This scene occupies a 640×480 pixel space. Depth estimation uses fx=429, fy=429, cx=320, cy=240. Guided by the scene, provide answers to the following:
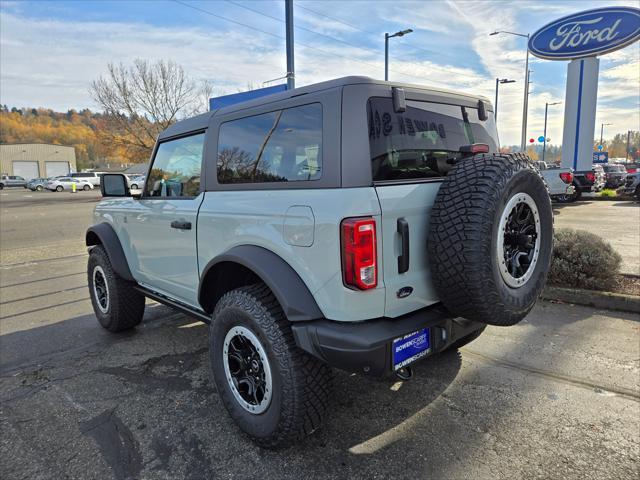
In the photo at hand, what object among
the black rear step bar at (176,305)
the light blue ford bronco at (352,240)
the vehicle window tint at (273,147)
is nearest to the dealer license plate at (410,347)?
the light blue ford bronco at (352,240)

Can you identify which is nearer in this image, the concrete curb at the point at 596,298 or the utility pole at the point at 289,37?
the concrete curb at the point at 596,298

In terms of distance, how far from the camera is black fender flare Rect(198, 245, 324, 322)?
2.23 m

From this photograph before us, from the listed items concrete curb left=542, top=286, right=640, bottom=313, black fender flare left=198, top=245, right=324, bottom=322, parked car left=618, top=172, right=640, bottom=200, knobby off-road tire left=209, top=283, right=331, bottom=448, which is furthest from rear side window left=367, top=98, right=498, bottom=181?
parked car left=618, top=172, right=640, bottom=200

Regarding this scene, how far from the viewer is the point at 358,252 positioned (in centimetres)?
206

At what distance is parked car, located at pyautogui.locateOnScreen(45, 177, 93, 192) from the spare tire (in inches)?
1972

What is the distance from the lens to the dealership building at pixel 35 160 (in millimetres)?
75875

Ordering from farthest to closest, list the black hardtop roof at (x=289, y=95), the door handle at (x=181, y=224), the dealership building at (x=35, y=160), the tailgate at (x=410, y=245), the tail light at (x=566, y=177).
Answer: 1. the dealership building at (x=35, y=160)
2. the tail light at (x=566, y=177)
3. the door handle at (x=181, y=224)
4. the black hardtop roof at (x=289, y=95)
5. the tailgate at (x=410, y=245)

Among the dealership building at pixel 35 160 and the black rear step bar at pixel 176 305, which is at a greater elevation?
the dealership building at pixel 35 160

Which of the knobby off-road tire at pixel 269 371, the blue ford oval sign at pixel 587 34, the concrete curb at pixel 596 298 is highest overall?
the blue ford oval sign at pixel 587 34

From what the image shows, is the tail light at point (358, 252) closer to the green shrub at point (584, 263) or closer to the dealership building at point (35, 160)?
the green shrub at point (584, 263)

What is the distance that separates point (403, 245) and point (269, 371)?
3.34ft

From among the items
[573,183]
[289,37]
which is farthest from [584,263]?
[573,183]

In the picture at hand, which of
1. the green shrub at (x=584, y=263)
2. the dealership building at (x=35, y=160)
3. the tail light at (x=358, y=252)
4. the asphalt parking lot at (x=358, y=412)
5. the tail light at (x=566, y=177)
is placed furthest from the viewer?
the dealership building at (x=35, y=160)

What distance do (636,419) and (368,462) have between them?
1767 mm
